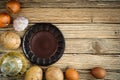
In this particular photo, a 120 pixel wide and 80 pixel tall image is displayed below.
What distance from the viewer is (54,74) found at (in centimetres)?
133

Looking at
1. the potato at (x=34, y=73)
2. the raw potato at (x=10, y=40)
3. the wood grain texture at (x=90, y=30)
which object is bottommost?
the potato at (x=34, y=73)

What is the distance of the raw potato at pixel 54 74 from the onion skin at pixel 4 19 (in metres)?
0.34

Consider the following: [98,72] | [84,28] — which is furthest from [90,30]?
[98,72]

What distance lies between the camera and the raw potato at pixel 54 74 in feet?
4.38

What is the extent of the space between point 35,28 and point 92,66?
378mm

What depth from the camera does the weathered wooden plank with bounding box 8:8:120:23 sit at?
146cm

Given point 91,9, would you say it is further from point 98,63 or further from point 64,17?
point 98,63

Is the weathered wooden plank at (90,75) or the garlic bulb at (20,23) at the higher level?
the garlic bulb at (20,23)

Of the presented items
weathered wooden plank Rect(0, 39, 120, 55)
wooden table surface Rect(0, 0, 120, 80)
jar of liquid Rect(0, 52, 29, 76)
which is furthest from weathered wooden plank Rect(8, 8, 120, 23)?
jar of liquid Rect(0, 52, 29, 76)

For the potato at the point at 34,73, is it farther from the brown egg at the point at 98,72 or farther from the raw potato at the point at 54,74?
the brown egg at the point at 98,72

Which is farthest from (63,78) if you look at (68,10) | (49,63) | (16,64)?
(68,10)

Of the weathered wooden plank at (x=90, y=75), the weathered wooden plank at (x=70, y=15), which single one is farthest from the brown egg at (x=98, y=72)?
the weathered wooden plank at (x=70, y=15)

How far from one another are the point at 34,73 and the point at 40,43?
7.2 inches

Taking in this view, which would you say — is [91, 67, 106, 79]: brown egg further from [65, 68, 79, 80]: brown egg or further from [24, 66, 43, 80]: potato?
[24, 66, 43, 80]: potato
